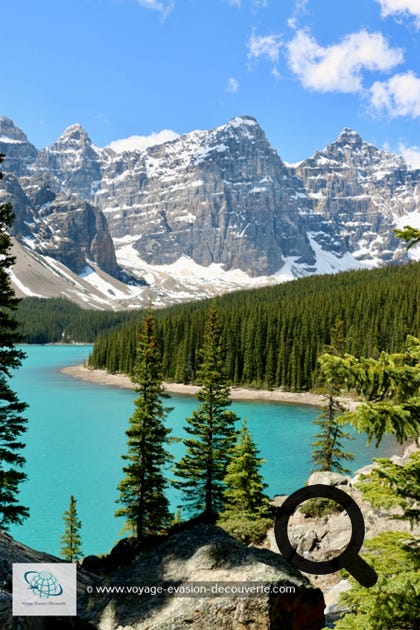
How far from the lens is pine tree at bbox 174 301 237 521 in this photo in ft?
76.9

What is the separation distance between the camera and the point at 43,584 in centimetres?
844

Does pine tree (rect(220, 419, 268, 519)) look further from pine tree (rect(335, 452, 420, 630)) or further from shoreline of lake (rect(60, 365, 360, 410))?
shoreline of lake (rect(60, 365, 360, 410))

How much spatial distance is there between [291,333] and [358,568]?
Result: 91071 mm

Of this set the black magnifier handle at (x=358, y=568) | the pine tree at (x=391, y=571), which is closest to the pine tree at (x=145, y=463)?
the pine tree at (x=391, y=571)

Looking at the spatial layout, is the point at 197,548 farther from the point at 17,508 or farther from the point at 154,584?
the point at 17,508

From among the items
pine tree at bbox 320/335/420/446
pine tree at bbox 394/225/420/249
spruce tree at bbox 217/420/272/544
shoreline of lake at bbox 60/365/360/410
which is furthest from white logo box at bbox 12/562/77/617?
shoreline of lake at bbox 60/365/360/410

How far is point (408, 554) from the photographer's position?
5.43 metres

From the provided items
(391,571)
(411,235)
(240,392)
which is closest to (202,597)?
(391,571)

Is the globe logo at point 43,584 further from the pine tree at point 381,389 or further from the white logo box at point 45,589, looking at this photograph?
the pine tree at point 381,389

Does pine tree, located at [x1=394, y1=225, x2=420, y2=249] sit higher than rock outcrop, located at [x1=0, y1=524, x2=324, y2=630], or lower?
higher

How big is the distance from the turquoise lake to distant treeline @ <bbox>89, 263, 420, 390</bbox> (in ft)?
50.9

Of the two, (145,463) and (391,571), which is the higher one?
(391,571)

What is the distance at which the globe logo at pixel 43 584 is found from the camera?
826 cm

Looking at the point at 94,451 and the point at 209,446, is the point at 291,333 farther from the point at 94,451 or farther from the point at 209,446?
the point at 209,446
